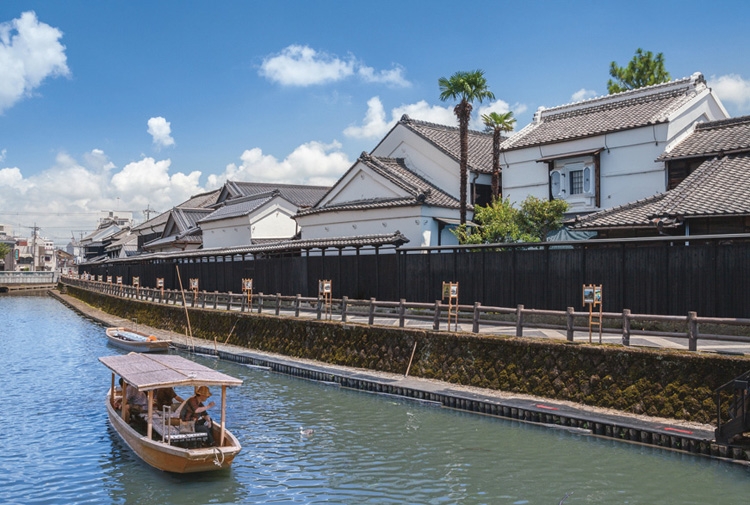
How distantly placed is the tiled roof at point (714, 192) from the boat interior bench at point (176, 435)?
1543 cm

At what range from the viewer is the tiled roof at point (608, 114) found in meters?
28.8

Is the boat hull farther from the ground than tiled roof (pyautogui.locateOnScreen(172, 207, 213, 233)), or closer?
closer

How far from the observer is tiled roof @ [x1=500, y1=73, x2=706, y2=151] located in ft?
94.4

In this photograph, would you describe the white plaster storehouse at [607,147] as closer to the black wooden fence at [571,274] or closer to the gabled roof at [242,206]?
the black wooden fence at [571,274]

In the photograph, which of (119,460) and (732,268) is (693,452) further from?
(119,460)

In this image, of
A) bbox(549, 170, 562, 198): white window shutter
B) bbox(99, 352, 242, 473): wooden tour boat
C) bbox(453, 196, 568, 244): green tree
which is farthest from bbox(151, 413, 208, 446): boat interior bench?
bbox(549, 170, 562, 198): white window shutter

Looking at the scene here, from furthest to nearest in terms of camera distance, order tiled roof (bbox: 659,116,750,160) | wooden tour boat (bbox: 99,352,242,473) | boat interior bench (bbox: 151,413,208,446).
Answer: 1. tiled roof (bbox: 659,116,750,160)
2. boat interior bench (bbox: 151,413,208,446)
3. wooden tour boat (bbox: 99,352,242,473)

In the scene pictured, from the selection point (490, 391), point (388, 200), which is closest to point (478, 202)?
point (388, 200)

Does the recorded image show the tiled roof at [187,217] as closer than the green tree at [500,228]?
No

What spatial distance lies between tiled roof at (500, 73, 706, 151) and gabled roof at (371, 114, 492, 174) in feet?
10.1

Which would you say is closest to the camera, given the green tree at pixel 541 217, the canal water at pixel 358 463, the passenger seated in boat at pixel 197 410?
the canal water at pixel 358 463

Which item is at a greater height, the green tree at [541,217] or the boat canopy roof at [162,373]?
the green tree at [541,217]

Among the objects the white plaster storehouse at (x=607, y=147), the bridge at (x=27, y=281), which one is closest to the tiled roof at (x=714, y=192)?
the white plaster storehouse at (x=607, y=147)

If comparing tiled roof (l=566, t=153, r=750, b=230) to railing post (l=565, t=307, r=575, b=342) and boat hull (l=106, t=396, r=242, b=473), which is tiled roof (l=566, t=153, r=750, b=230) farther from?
boat hull (l=106, t=396, r=242, b=473)
